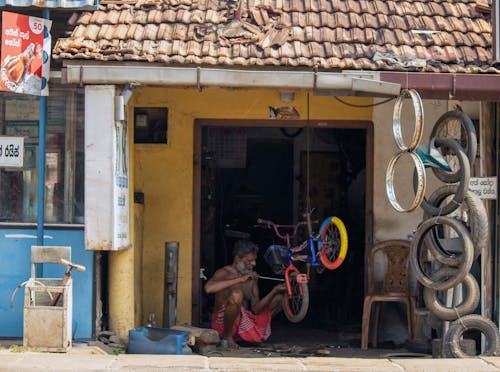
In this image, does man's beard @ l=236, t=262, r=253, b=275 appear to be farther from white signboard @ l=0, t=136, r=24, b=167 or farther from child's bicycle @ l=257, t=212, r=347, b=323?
white signboard @ l=0, t=136, r=24, b=167

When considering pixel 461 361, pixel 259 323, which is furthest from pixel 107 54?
pixel 461 361

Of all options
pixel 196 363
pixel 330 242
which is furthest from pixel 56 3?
pixel 330 242

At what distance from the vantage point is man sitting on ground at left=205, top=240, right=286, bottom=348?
11109 millimetres

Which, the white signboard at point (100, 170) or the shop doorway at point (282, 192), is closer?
the white signboard at point (100, 170)

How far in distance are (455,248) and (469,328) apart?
0.83 metres

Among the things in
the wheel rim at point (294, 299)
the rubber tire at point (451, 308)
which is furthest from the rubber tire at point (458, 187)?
the wheel rim at point (294, 299)

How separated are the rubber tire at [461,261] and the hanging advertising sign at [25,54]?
13.8 ft

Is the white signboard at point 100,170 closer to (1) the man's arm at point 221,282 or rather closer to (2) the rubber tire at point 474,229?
(1) the man's arm at point 221,282

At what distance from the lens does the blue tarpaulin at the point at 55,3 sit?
970 centimetres

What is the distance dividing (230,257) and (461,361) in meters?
5.36

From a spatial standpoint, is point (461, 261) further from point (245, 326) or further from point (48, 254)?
point (48, 254)

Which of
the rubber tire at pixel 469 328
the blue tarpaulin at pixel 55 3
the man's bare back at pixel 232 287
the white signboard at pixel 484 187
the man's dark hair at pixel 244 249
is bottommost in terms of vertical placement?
the rubber tire at pixel 469 328

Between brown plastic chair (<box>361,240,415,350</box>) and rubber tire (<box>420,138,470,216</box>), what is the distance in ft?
4.82

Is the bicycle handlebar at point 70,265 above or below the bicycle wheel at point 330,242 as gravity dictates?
below
